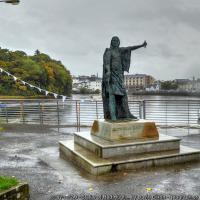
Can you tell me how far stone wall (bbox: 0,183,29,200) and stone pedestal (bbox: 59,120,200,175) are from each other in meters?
2.11

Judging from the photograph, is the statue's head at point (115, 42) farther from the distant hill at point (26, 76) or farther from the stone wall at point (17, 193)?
the distant hill at point (26, 76)

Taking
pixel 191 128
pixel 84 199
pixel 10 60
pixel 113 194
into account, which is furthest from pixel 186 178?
pixel 10 60

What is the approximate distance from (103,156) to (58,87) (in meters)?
60.1

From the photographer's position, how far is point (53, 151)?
10.4 metres

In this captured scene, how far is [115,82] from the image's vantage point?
946 centimetres

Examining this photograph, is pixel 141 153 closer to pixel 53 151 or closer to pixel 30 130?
pixel 53 151

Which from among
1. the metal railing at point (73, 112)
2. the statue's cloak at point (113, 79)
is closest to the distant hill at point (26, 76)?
the metal railing at point (73, 112)

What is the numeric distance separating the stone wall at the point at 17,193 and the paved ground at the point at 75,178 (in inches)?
17.3

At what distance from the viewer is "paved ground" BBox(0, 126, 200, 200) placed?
21.1ft

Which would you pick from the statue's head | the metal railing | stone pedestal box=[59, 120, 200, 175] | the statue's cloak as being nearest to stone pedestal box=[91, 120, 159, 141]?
stone pedestal box=[59, 120, 200, 175]

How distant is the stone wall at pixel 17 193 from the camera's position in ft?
17.3

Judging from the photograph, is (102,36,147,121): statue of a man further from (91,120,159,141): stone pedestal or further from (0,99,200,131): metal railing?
(0,99,200,131): metal railing

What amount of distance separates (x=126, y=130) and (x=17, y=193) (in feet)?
12.9

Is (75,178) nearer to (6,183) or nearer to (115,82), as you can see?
(6,183)
